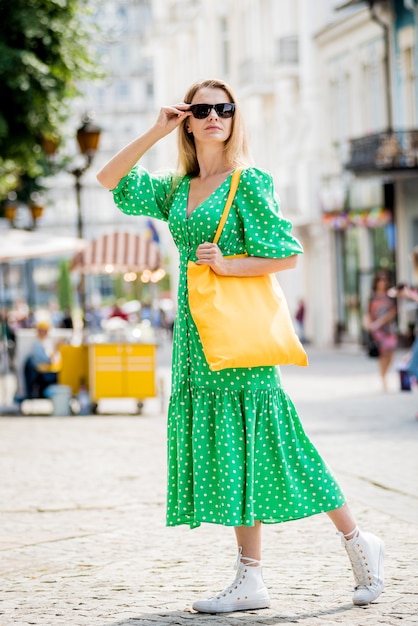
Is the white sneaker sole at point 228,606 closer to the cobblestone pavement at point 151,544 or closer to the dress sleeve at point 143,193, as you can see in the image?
the cobblestone pavement at point 151,544

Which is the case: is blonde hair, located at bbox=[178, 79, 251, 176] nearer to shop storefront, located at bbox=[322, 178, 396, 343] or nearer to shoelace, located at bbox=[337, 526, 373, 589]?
shoelace, located at bbox=[337, 526, 373, 589]

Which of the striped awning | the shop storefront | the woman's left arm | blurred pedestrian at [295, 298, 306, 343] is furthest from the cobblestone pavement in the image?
blurred pedestrian at [295, 298, 306, 343]

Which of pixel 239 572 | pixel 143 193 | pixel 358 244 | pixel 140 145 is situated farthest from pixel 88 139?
pixel 358 244

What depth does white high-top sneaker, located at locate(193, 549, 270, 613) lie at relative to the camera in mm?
5660

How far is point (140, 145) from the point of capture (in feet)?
19.2

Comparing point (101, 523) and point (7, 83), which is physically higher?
point (7, 83)

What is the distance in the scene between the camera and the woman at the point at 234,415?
565 cm

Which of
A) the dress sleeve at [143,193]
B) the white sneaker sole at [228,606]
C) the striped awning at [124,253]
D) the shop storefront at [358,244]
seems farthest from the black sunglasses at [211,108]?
the shop storefront at [358,244]

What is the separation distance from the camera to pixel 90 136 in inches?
831

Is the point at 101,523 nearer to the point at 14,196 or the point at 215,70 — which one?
the point at 14,196

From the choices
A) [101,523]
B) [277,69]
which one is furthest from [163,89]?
[101,523]

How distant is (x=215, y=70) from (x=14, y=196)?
18.3 m

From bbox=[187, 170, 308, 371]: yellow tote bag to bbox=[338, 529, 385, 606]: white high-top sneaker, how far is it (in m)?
0.72

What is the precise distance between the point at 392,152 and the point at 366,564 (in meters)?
28.1
